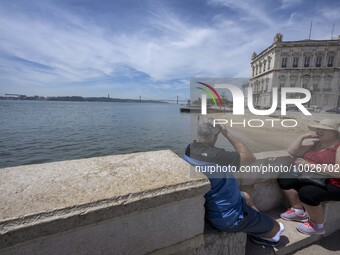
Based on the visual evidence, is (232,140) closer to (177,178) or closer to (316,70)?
(177,178)

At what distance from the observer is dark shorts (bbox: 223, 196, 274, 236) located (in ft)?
5.61

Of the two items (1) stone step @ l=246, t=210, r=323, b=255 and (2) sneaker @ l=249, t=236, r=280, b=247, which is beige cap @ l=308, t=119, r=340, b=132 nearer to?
(1) stone step @ l=246, t=210, r=323, b=255

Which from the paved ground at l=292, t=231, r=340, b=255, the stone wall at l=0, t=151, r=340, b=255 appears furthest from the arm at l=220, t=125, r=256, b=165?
the paved ground at l=292, t=231, r=340, b=255

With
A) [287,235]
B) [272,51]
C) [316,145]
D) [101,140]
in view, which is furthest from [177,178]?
[272,51]

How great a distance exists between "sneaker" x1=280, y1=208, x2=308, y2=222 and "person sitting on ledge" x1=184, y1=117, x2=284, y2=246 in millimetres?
399

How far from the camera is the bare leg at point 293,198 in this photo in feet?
8.07

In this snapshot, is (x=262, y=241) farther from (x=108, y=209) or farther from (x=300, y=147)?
(x=108, y=209)

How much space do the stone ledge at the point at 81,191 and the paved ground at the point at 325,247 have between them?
183 cm

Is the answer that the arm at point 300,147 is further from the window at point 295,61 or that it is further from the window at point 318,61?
the window at point 318,61

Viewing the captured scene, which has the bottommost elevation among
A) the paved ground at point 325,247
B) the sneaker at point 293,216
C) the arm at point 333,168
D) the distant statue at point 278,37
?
the paved ground at point 325,247

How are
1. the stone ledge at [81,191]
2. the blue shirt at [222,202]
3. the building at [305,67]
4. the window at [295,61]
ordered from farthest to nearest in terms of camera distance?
the window at [295,61] < the building at [305,67] < the blue shirt at [222,202] < the stone ledge at [81,191]

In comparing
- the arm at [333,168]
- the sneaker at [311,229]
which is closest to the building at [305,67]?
the arm at [333,168]

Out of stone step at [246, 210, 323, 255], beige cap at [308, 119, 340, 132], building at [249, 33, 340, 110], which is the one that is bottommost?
stone step at [246, 210, 323, 255]

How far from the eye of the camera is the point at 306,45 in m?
37.5
